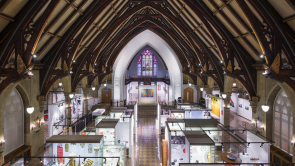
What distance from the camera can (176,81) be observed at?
2820cm

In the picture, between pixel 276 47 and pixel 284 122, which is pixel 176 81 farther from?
pixel 276 47

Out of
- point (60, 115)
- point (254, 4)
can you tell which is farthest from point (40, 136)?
point (254, 4)

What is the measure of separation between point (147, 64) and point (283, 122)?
2575 centimetres

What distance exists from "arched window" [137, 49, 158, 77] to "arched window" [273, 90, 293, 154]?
24672 millimetres

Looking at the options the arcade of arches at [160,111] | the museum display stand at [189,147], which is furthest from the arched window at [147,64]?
the museum display stand at [189,147]

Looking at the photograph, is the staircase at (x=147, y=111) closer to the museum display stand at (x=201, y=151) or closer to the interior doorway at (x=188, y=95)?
the interior doorway at (x=188, y=95)

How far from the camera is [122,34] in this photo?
18.1 m

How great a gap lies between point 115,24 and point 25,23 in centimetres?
815

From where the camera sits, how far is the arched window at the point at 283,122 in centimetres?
955

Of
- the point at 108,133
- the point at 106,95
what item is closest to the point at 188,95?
the point at 106,95

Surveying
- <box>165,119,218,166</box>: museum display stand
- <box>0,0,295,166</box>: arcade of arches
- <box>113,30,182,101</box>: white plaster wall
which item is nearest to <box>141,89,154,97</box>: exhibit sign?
<box>113,30,182,101</box>: white plaster wall

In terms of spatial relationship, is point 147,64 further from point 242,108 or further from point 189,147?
point 189,147

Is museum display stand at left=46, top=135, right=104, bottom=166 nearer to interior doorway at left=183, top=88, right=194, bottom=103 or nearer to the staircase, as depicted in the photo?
the staircase

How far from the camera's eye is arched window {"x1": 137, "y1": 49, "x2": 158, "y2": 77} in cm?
3362
